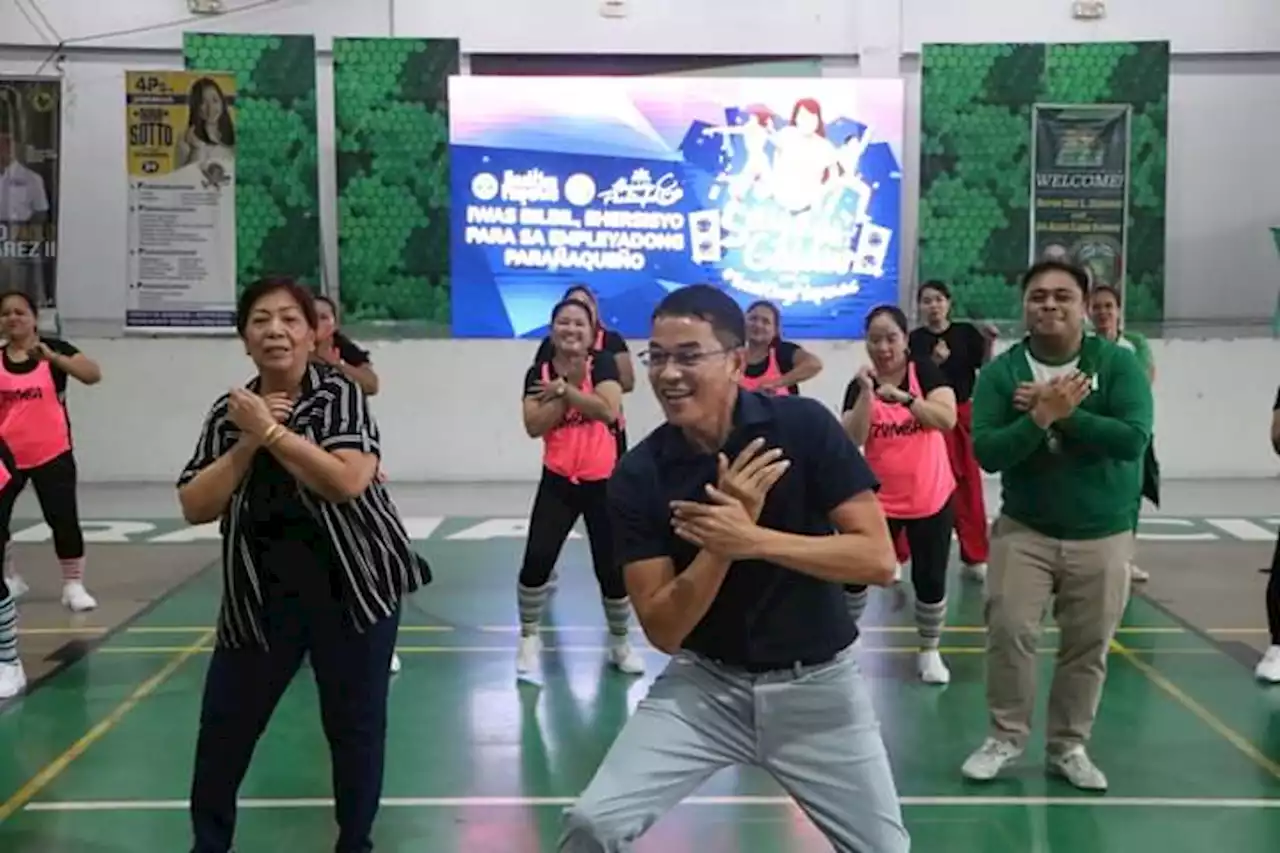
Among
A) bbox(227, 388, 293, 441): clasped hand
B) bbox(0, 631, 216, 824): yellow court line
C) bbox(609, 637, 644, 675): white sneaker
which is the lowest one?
bbox(0, 631, 216, 824): yellow court line

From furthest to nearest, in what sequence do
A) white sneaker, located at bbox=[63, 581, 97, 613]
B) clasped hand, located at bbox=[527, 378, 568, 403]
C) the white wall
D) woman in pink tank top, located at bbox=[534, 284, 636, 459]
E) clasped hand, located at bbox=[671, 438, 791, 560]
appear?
the white wall, white sneaker, located at bbox=[63, 581, 97, 613], woman in pink tank top, located at bbox=[534, 284, 636, 459], clasped hand, located at bbox=[527, 378, 568, 403], clasped hand, located at bbox=[671, 438, 791, 560]

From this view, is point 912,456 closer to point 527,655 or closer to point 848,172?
point 527,655

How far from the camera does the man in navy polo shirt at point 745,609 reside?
3104mm

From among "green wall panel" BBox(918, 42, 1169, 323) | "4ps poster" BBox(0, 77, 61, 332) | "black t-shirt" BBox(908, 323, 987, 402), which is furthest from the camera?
"green wall panel" BBox(918, 42, 1169, 323)

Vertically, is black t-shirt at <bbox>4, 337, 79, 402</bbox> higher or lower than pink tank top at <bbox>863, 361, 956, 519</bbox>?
higher

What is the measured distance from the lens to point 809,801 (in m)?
3.16

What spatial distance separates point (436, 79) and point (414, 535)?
5686mm

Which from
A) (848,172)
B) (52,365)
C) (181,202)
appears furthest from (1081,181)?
(52,365)

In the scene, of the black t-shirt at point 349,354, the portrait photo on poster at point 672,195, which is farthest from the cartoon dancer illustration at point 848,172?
the black t-shirt at point 349,354

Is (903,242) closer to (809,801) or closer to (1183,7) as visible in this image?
(1183,7)

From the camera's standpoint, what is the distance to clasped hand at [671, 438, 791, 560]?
115 inches

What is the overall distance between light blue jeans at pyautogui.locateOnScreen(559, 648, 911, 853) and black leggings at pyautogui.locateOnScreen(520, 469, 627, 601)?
3.02 metres

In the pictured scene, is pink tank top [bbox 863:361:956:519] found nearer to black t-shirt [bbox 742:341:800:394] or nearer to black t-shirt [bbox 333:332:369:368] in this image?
black t-shirt [bbox 742:341:800:394]

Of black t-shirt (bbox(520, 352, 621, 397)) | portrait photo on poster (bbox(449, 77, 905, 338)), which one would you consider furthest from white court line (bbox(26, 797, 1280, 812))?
portrait photo on poster (bbox(449, 77, 905, 338))
